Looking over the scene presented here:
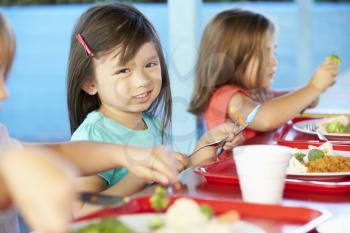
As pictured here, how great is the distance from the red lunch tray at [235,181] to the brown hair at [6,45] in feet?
1.34

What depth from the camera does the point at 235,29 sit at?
2.15 meters

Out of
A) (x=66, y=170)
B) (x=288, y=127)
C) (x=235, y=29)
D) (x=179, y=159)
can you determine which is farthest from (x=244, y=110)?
(x=66, y=170)

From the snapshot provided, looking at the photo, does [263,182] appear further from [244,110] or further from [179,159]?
[244,110]

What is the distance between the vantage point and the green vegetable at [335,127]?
1705 mm

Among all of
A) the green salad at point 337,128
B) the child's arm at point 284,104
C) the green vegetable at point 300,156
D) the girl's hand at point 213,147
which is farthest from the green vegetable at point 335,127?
the green vegetable at point 300,156

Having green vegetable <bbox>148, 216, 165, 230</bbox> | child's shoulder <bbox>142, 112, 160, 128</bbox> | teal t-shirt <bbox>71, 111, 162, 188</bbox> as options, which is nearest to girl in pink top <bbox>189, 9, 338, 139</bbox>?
child's shoulder <bbox>142, 112, 160, 128</bbox>

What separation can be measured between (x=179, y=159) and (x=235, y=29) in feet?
3.21

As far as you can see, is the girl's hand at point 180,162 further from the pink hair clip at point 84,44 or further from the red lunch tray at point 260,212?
the pink hair clip at point 84,44

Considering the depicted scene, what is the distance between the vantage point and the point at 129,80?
150 centimetres

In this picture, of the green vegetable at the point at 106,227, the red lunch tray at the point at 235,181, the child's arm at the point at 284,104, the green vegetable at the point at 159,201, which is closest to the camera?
the green vegetable at the point at 106,227

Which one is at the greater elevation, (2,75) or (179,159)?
(2,75)

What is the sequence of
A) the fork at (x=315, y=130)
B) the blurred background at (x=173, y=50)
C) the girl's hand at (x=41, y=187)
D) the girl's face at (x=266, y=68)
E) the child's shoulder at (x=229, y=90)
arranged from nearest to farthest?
the girl's hand at (x=41, y=187)
the fork at (x=315, y=130)
the child's shoulder at (x=229, y=90)
the girl's face at (x=266, y=68)
the blurred background at (x=173, y=50)

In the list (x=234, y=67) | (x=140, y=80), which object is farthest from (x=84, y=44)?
(x=234, y=67)

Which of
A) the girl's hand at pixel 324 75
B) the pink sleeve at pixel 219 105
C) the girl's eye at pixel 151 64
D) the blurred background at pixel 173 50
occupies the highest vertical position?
the girl's eye at pixel 151 64
